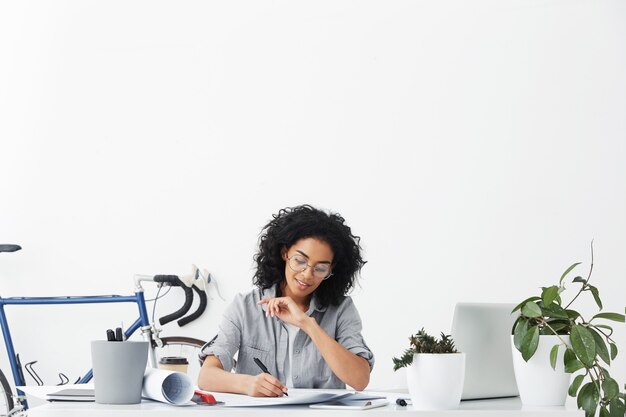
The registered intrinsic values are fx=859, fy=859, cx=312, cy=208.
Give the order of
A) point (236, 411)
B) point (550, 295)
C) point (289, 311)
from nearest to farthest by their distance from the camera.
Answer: point (236, 411)
point (550, 295)
point (289, 311)

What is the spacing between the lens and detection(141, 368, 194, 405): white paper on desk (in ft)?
4.48

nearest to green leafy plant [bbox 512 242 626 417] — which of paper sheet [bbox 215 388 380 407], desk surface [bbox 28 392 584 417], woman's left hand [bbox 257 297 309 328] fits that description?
desk surface [bbox 28 392 584 417]

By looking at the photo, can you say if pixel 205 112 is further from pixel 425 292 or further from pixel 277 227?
pixel 277 227

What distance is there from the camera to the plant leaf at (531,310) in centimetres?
149

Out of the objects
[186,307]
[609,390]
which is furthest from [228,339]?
[186,307]

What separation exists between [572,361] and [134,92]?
116 inches

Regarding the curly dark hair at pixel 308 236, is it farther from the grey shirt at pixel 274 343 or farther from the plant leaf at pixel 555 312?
the plant leaf at pixel 555 312

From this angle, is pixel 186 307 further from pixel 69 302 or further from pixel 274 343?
pixel 274 343

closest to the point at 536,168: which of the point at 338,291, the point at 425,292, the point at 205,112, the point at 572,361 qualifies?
the point at 425,292

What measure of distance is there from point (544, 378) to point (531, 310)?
0.38ft

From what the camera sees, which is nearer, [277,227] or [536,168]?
[277,227]

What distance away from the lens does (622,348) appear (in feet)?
11.9

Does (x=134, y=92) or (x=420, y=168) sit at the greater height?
(x=134, y=92)

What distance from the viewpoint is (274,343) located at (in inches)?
87.0
